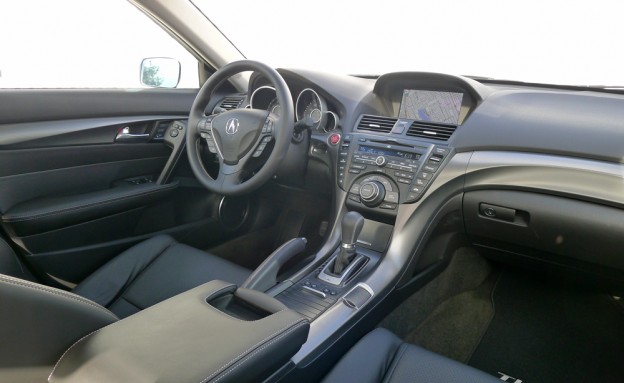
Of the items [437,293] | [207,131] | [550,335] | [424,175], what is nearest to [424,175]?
[424,175]

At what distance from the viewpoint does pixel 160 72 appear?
2.51 m

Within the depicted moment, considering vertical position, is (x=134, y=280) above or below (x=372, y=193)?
below

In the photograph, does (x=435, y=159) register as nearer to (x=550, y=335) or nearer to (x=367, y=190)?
(x=367, y=190)

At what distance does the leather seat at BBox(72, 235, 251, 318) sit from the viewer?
1.69 metres

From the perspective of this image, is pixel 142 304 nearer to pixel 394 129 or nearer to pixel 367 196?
pixel 367 196

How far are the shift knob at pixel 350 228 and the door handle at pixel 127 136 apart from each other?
3.86 feet

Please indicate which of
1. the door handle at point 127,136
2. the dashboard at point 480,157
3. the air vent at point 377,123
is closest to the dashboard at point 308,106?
the dashboard at point 480,157

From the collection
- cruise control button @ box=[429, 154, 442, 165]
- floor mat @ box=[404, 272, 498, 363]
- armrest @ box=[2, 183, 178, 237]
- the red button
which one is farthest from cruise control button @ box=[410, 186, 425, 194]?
armrest @ box=[2, 183, 178, 237]

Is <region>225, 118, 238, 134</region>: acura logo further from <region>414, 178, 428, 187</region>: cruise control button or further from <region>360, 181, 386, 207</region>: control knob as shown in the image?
<region>414, 178, 428, 187</region>: cruise control button

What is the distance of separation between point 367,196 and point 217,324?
108 centimetres

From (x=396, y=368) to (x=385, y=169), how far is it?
92cm

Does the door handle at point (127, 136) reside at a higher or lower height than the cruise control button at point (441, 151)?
lower

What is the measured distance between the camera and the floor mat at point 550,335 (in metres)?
1.97

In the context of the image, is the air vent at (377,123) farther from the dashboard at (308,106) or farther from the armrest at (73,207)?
the armrest at (73,207)
